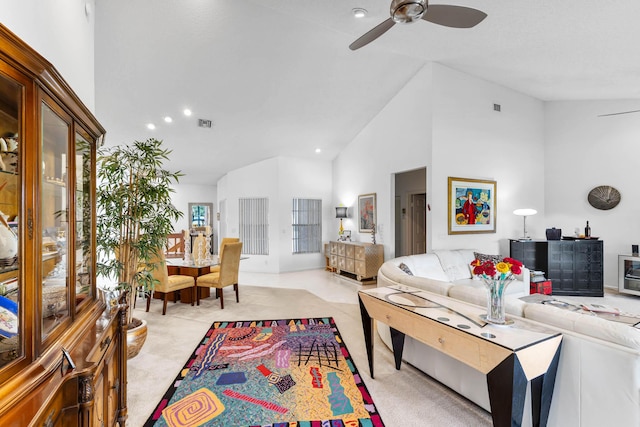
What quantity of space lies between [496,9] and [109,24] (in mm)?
4140

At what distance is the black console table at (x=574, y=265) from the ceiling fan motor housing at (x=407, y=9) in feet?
15.3

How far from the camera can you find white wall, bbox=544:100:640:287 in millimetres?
5195

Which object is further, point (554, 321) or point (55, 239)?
point (554, 321)

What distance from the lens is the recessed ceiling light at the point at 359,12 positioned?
3.32 metres

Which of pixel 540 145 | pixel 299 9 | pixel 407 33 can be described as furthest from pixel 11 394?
pixel 540 145

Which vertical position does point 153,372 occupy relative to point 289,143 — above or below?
below

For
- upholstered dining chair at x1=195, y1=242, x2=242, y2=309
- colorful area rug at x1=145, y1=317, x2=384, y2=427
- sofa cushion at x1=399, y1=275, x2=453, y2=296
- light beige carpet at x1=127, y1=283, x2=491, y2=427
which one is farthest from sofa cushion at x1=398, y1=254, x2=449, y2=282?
upholstered dining chair at x1=195, y1=242, x2=242, y2=309

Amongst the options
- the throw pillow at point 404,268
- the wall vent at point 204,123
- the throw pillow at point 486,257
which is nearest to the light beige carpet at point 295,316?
the throw pillow at point 404,268

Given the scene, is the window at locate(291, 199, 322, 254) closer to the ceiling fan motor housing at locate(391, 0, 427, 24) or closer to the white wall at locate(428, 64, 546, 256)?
the white wall at locate(428, 64, 546, 256)

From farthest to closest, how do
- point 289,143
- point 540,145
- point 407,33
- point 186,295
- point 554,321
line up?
point 289,143
point 540,145
point 186,295
point 407,33
point 554,321

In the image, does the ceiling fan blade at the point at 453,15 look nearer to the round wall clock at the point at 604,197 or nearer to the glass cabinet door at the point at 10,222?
the glass cabinet door at the point at 10,222

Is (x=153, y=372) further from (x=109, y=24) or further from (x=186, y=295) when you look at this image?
(x=109, y=24)

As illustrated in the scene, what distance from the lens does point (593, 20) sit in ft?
10.2

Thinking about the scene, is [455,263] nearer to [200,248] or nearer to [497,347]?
[497,347]
